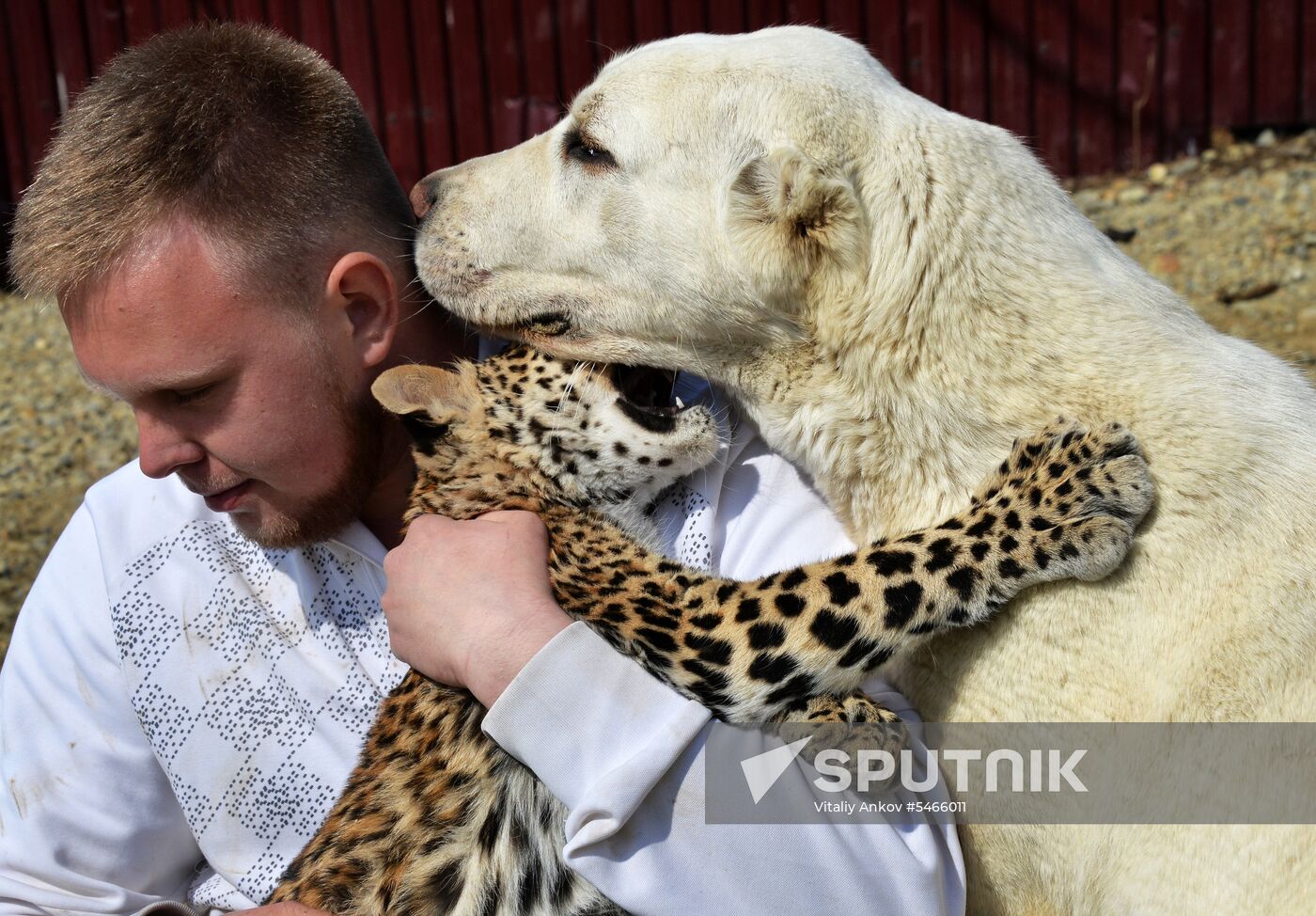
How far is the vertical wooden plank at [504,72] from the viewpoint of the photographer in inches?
451

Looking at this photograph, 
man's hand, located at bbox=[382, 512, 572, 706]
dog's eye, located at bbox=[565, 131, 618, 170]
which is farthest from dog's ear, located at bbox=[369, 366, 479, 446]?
dog's eye, located at bbox=[565, 131, 618, 170]

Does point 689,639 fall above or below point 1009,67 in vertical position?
above

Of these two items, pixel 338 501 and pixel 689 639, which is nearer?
pixel 689 639

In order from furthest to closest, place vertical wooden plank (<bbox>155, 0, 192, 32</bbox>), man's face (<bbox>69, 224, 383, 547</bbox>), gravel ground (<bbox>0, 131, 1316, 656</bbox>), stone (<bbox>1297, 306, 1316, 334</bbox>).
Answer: vertical wooden plank (<bbox>155, 0, 192, 32</bbox>)
gravel ground (<bbox>0, 131, 1316, 656</bbox>)
stone (<bbox>1297, 306, 1316, 334</bbox>)
man's face (<bbox>69, 224, 383, 547</bbox>)

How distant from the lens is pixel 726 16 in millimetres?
11297

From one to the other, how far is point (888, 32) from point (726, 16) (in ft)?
4.91

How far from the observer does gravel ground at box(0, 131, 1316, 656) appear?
8.78m

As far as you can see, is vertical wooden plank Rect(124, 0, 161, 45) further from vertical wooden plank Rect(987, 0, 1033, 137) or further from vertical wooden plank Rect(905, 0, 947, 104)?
vertical wooden plank Rect(987, 0, 1033, 137)

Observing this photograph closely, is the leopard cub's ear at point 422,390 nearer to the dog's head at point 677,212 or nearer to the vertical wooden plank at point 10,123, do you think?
the dog's head at point 677,212

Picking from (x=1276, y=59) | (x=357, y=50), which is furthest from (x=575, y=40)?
(x=1276, y=59)

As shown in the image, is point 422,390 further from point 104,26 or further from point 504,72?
point 104,26

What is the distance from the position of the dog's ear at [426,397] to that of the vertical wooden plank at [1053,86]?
367 inches

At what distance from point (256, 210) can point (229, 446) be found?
2.03 ft

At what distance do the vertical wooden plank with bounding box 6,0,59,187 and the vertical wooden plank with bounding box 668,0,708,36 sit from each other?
19.4 feet
